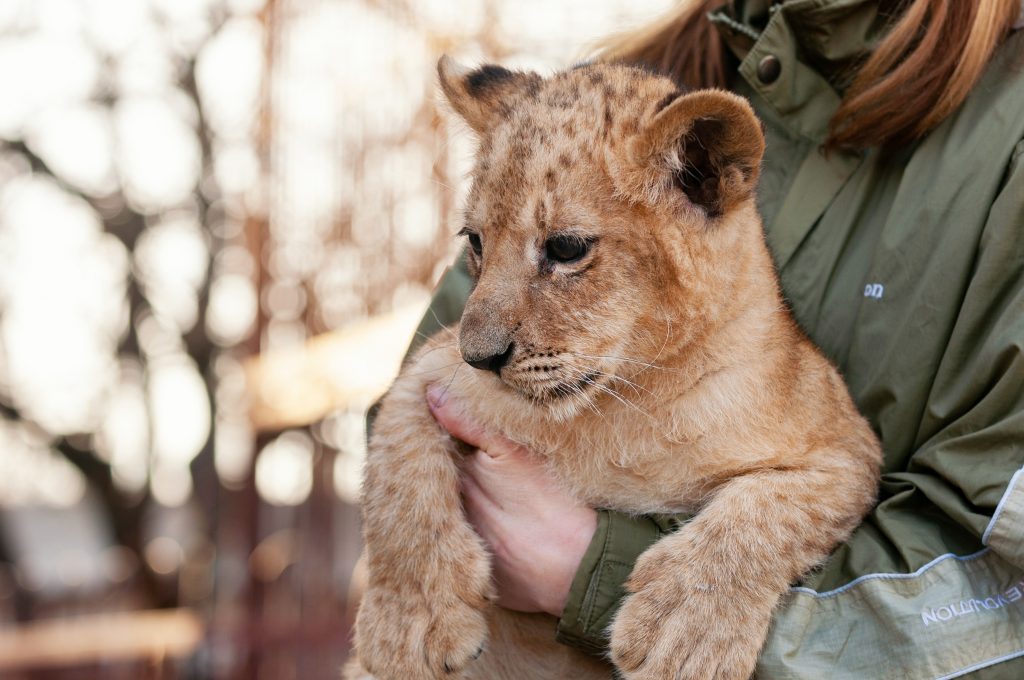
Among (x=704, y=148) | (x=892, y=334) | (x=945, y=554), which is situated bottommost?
(x=945, y=554)

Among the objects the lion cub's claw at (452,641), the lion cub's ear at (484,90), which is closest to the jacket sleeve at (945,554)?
the lion cub's claw at (452,641)

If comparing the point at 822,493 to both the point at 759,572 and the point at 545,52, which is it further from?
the point at 545,52

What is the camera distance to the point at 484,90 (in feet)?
10.7

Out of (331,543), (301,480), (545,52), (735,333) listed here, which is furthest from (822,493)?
(301,480)

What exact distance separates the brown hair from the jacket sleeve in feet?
1.06

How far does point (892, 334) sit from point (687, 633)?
968 millimetres

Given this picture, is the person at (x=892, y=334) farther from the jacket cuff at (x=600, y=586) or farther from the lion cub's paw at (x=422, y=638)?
the lion cub's paw at (x=422, y=638)

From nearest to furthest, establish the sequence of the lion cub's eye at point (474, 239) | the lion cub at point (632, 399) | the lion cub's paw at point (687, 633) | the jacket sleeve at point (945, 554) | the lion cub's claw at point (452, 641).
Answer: the jacket sleeve at point (945, 554) → the lion cub's paw at point (687, 633) → the lion cub at point (632, 399) → the lion cub's claw at point (452, 641) → the lion cub's eye at point (474, 239)

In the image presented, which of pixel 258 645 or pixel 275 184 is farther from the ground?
pixel 275 184

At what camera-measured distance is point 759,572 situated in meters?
2.60

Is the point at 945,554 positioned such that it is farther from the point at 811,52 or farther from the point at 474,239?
the point at 811,52

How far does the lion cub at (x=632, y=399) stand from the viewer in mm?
2637

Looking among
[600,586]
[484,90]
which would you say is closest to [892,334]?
[600,586]

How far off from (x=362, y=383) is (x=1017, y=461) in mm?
5293
